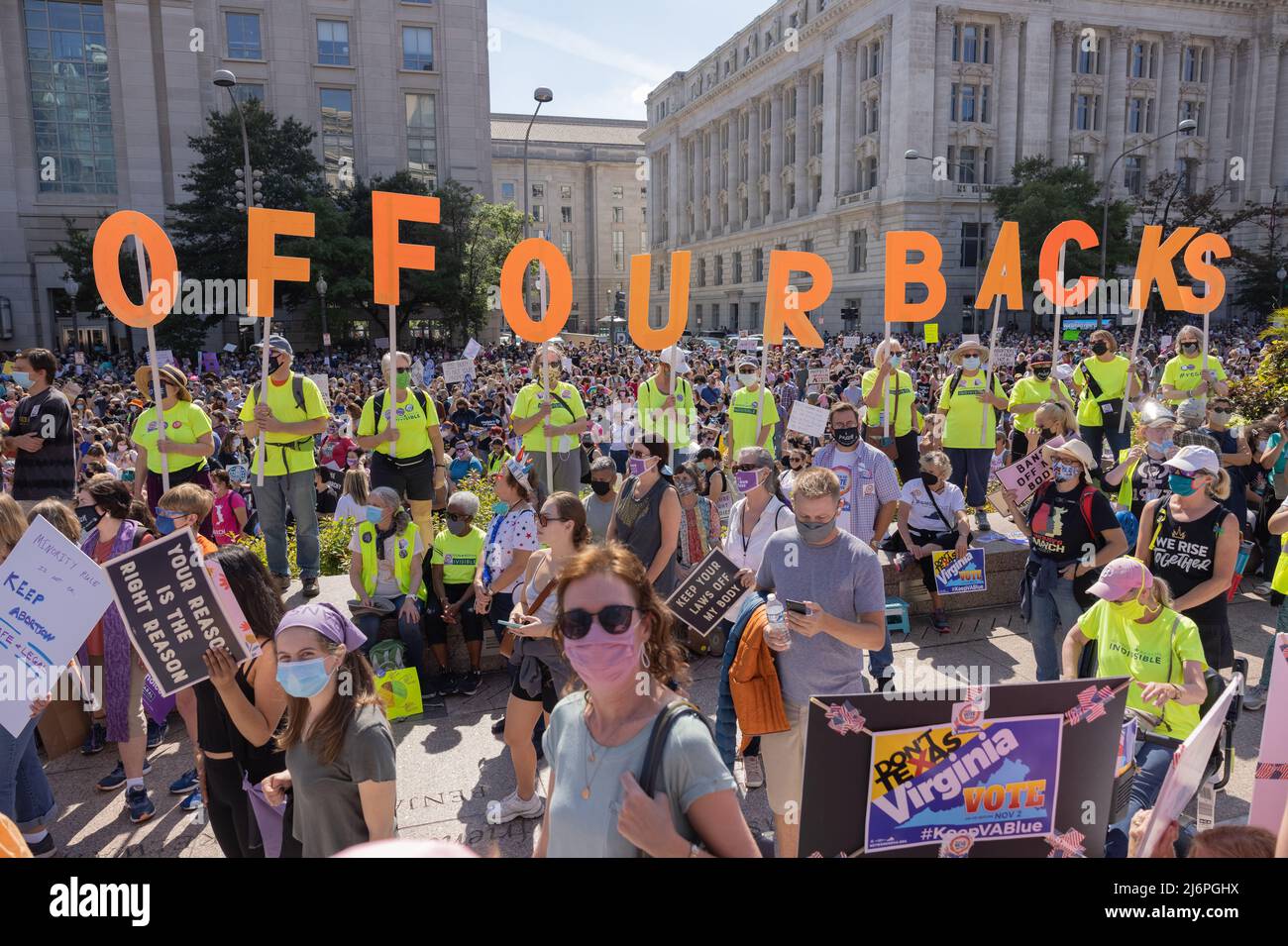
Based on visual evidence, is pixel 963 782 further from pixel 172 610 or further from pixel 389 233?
pixel 389 233

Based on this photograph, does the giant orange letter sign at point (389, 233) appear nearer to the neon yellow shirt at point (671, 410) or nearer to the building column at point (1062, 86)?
the neon yellow shirt at point (671, 410)

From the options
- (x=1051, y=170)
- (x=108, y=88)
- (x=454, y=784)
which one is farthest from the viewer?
(x=1051, y=170)

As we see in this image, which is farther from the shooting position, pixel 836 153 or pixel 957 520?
pixel 836 153

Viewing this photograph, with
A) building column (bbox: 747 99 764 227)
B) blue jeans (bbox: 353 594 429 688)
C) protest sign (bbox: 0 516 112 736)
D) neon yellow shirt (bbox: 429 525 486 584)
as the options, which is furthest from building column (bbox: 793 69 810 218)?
protest sign (bbox: 0 516 112 736)

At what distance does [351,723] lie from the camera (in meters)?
2.71

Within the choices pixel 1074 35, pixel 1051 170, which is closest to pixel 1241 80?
pixel 1074 35

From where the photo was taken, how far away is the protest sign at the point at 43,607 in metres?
3.38

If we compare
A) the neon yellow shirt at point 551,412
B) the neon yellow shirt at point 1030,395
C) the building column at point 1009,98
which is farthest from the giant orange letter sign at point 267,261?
the building column at point 1009,98

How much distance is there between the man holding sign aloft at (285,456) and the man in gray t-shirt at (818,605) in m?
4.59

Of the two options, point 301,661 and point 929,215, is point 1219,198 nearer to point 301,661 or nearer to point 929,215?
point 929,215

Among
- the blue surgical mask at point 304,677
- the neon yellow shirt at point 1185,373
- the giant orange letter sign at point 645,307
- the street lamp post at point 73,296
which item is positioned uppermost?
the street lamp post at point 73,296
